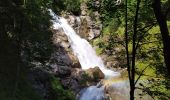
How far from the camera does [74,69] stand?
89.2 feet

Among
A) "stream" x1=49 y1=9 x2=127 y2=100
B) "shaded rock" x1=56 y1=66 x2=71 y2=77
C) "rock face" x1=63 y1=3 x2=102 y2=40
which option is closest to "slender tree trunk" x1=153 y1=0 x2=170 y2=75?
"shaded rock" x1=56 y1=66 x2=71 y2=77

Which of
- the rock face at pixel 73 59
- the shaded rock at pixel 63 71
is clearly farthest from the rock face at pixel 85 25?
the shaded rock at pixel 63 71

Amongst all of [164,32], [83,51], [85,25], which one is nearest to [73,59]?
[83,51]

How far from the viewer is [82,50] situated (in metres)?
33.1

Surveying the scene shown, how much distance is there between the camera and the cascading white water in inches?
1254

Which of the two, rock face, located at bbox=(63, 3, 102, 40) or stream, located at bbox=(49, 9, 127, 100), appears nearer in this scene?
stream, located at bbox=(49, 9, 127, 100)

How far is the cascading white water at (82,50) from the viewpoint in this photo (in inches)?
1254

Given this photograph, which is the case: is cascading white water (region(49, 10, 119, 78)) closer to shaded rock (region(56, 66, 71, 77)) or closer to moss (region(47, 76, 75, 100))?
shaded rock (region(56, 66, 71, 77))

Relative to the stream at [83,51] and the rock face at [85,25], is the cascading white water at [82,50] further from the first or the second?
the rock face at [85,25]

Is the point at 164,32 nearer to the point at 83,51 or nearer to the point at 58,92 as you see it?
the point at 58,92

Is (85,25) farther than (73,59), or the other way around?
(85,25)

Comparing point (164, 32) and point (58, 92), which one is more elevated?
point (164, 32)

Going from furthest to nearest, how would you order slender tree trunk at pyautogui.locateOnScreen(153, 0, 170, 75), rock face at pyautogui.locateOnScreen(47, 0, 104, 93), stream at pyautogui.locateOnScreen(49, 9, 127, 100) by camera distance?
1. stream at pyautogui.locateOnScreen(49, 9, 127, 100)
2. rock face at pyautogui.locateOnScreen(47, 0, 104, 93)
3. slender tree trunk at pyautogui.locateOnScreen(153, 0, 170, 75)

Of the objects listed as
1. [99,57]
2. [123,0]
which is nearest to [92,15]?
[99,57]
